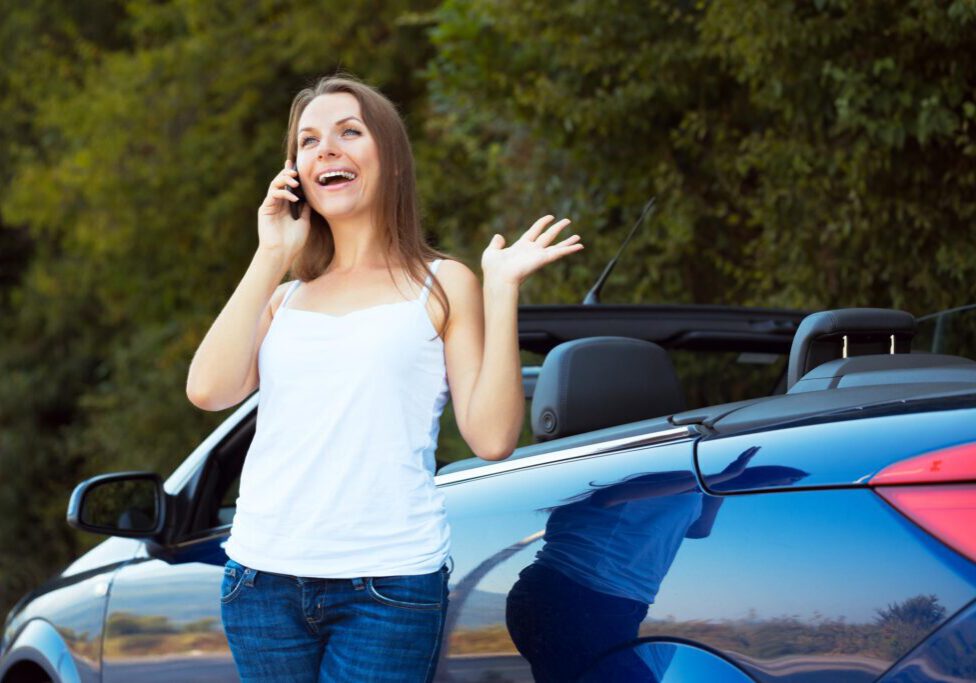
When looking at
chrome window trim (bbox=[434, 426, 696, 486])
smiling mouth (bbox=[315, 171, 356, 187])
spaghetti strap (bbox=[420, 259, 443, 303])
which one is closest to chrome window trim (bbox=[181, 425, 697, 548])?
chrome window trim (bbox=[434, 426, 696, 486])

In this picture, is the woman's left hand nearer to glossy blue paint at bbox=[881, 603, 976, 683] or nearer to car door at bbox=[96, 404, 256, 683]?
glossy blue paint at bbox=[881, 603, 976, 683]

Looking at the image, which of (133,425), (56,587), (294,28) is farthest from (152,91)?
(56,587)

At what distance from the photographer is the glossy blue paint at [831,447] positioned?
6.19 feet

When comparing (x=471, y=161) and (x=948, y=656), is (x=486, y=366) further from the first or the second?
(x=471, y=161)

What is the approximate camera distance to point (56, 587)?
4059 millimetres

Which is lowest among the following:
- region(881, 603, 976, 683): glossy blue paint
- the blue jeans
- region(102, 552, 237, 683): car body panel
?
region(102, 552, 237, 683): car body panel

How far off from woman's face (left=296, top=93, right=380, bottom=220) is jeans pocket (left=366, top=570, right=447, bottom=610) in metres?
0.66

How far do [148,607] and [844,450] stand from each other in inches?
81.4

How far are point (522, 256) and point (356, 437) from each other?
1.32 feet

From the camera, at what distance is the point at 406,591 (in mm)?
2287

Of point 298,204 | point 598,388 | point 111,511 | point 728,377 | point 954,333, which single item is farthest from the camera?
point 728,377

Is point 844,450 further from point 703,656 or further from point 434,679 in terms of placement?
point 434,679

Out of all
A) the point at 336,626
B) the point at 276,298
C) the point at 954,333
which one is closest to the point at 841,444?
the point at 336,626

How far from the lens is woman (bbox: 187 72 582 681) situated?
2289 millimetres
